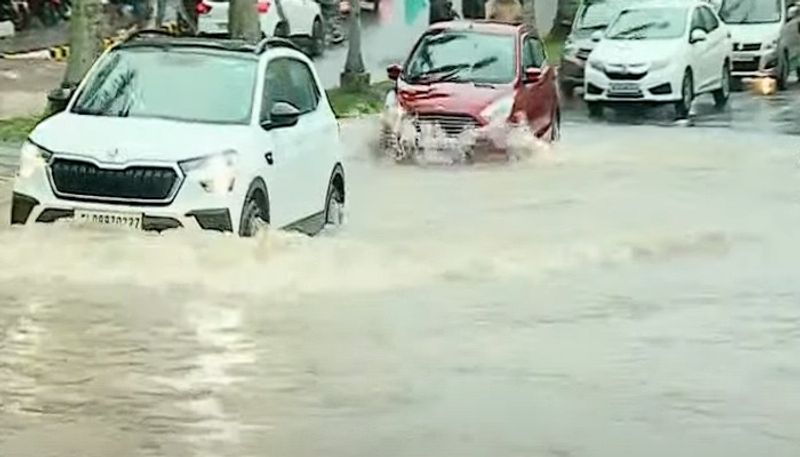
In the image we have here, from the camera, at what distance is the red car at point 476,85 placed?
791 inches

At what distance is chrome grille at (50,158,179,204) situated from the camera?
39.0 feet

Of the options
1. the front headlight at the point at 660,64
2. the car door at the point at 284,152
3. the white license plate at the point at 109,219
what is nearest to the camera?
the white license plate at the point at 109,219

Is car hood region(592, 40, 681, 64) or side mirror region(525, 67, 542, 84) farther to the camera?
car hood region(592, 40, 681, 64)

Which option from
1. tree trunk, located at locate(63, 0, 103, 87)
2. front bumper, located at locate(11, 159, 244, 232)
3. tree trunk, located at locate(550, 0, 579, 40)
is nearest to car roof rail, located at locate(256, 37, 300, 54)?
front bumper, located at locate(11, 159, 244, 232)

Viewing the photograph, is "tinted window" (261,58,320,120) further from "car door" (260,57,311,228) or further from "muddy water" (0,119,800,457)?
"muddy water" (0,119,800,457)

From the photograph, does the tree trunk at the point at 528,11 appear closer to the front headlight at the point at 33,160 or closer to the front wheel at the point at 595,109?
the front wheel at the point at 595,109

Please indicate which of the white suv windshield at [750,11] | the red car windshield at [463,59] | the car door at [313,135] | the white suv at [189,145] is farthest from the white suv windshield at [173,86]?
the white suv windshield at [750,11]

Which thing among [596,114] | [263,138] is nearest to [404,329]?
[263,138]

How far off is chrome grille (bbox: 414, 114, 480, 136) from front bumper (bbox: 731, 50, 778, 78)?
42.8 feet

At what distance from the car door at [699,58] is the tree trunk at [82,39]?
10.2 metres

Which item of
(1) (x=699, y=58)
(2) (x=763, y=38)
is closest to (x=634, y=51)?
(1) (x=699, y=58)

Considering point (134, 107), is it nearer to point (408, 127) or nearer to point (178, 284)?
point (178, 284)

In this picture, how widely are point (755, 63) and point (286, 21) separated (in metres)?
9.37

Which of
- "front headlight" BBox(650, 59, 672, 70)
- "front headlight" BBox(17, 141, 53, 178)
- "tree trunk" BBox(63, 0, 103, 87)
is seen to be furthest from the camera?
"front headlight" BBox(650, 59, 672, 70)
